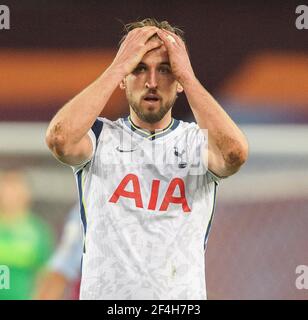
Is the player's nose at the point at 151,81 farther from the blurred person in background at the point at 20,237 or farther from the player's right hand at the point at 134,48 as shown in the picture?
the blurred person in background at the point at 20,237

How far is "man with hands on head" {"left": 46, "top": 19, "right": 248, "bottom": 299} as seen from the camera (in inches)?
70.1

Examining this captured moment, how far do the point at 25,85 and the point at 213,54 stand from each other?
0.85 meters

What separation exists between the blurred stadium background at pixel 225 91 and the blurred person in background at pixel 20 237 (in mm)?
52

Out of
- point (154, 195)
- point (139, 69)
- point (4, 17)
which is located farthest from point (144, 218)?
point (4, 17)

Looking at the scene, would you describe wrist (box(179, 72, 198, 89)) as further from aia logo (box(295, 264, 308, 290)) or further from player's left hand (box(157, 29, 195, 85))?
aia logo (box(295, 264, 308, 290))

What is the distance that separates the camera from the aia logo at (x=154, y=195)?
184 centimetres

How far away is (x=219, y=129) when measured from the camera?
1.72 meters

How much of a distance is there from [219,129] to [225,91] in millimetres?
1042

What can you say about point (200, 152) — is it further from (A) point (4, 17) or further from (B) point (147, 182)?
(A) point (4, 17)

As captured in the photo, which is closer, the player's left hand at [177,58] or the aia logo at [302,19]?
the player's left hand at [177,58]

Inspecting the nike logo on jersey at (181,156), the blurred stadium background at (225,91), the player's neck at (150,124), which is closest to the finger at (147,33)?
the player's neck at (150,124)

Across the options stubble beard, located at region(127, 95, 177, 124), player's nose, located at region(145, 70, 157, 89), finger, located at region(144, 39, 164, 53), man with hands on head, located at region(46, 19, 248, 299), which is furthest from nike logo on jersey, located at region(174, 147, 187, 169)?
finger, located at region(144, 39, 164, 53)

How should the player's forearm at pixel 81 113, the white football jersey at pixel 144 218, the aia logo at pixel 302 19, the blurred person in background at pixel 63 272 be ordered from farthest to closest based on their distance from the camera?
the aia logo at pixel 302 19, the blurred person in background at pixel 63 272, the white football jersey at pixel 144 218, the player's forearm at pixel 81 113

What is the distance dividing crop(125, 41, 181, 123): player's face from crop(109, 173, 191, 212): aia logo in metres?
0.21
